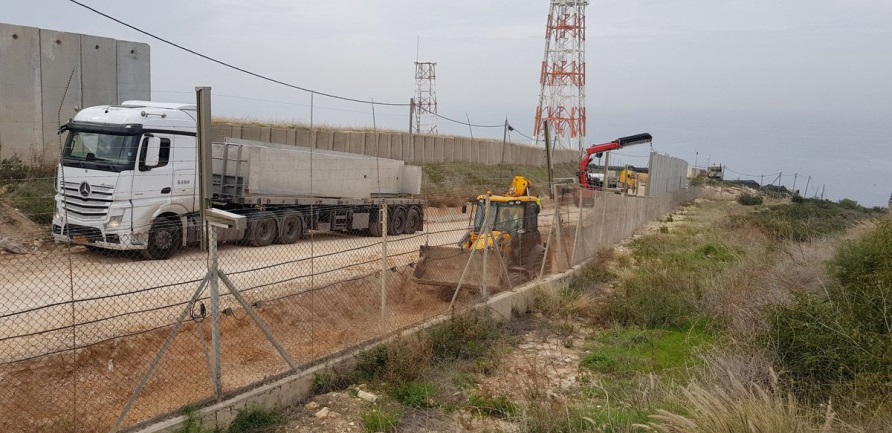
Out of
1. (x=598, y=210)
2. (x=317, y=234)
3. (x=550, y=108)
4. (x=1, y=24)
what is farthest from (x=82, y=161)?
(x=550, y=108)

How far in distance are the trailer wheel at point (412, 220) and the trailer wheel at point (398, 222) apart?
0.50 feet

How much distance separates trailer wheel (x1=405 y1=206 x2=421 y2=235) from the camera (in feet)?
78.4

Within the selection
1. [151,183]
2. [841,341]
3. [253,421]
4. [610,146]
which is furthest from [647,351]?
[610,146]

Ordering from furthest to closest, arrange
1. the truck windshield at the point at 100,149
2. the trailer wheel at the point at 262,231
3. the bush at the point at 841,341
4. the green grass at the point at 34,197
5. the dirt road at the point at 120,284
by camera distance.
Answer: the trailer wheel at the point at 262,231, the green grass at the point at 34,197, the truck windshield at the point at 100,149, the dirt road at the point at 120,284, the bush at the point at 841,341

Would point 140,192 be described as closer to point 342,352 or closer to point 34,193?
point 34,193

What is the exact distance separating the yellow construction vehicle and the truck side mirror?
698cm

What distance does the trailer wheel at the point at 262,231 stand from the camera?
1784 cm

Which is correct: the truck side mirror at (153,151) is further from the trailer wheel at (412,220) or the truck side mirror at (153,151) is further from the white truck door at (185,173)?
the trailer wheel at (412,220)

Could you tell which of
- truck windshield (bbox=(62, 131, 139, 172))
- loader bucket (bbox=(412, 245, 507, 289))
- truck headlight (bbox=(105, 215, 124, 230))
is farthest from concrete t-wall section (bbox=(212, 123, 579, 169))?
loader bucket (bbox=(412, 245, 507, 289))

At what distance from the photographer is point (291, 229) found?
763 inches

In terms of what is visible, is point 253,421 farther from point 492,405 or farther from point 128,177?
point 128,177

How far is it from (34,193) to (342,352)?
1321 centimetres

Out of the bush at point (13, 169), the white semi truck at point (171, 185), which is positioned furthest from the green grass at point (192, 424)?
the bush at point (13, 169)

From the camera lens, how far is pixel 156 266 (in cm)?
1419
